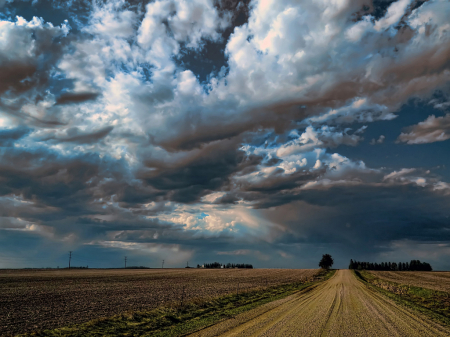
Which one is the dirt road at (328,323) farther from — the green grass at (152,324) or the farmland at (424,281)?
the farmland at (424,281)

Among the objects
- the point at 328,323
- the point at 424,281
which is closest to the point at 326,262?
the point at 424,281

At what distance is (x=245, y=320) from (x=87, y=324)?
391 inches

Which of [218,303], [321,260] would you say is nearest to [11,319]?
[218,303]

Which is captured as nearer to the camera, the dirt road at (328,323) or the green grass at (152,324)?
the dirt road at (328,323)

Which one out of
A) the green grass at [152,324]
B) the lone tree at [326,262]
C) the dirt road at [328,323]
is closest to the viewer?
the dirt road at [328,323]

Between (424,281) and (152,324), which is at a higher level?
(152,324)

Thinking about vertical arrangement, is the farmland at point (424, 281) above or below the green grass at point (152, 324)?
below

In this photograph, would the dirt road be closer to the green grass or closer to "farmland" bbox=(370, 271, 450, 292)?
the green grass

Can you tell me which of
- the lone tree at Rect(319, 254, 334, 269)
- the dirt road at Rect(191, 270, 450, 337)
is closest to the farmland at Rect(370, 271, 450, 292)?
the dirt road at Rect(191, 270, 450, 337)

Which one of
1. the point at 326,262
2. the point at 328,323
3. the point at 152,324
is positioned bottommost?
the point at 326,262

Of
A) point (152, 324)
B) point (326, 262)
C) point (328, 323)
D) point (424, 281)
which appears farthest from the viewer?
point (326, 262)

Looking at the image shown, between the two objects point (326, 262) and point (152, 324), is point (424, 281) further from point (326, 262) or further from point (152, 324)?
point (326, 262)

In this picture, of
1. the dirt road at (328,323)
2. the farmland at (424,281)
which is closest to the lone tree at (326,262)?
the farmland at (424,281)

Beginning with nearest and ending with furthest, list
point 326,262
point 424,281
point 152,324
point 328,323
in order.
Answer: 1. point 328,323
2. point 152,324
3. point 424,281
4. point 326,262
